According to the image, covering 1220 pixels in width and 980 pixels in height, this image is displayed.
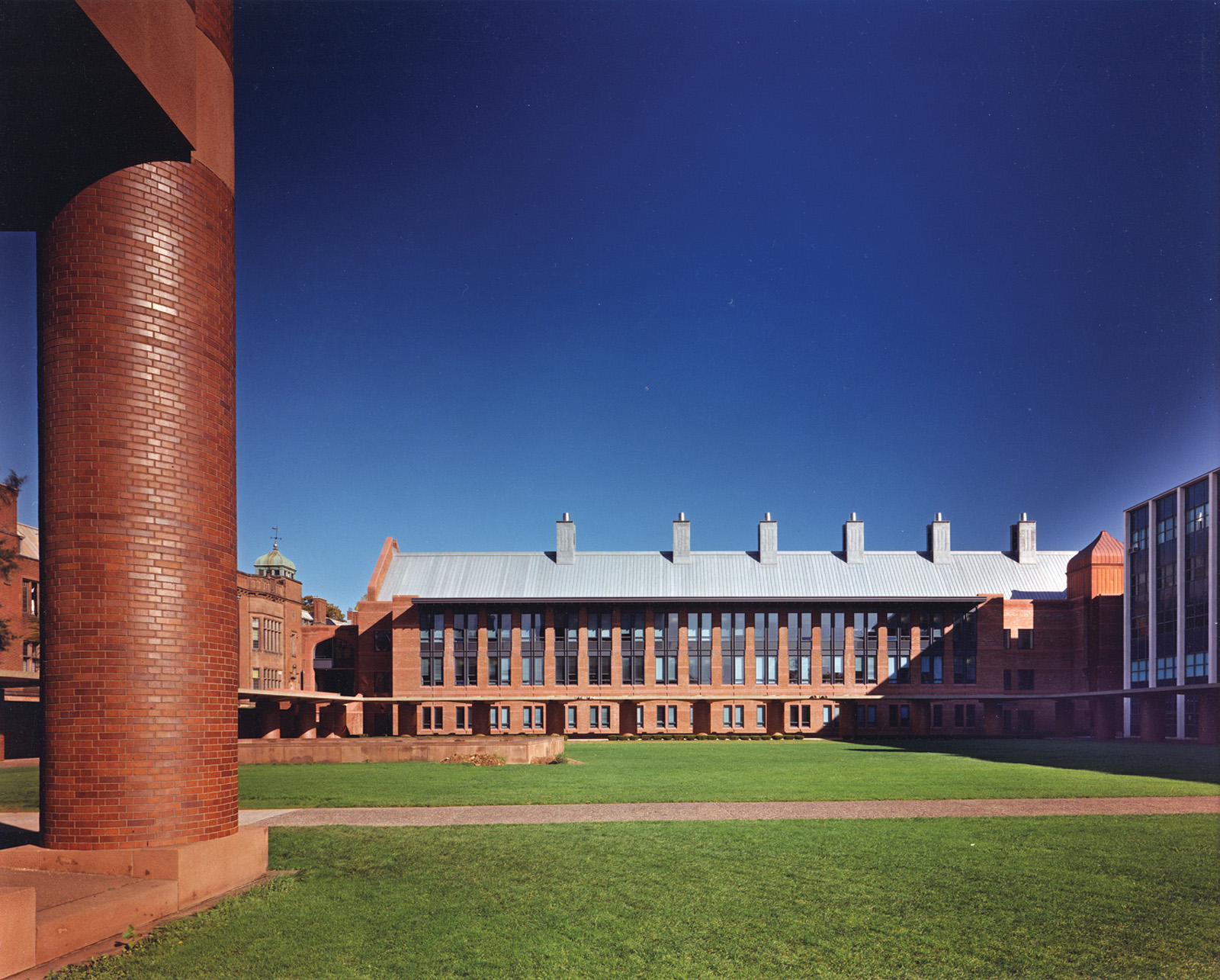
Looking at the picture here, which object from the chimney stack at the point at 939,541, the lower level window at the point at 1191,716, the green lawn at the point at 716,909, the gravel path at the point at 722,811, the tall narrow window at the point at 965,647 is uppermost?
the chimney stack at the point at 939,541

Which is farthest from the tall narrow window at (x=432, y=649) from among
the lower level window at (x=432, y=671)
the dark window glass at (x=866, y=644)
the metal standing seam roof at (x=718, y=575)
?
the dark window glass at (x=866, y=644)

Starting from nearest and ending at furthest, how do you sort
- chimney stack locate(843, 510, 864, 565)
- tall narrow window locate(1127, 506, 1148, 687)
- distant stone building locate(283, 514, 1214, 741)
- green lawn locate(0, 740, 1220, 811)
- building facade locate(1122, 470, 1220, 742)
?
green lawn locate(0, 740, 1220, 811), building facade locate(1122, 470, 1220, 742), tall narrow window locate(1127, 506, 1148, 687), distant stone building locate(283, 514, 1214, 741), chimney stack locate(843, 510, 864, 565)

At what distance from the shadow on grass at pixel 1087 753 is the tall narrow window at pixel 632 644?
624 inches

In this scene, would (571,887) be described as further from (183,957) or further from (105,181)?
(105,181)

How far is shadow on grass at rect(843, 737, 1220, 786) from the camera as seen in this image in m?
24.1

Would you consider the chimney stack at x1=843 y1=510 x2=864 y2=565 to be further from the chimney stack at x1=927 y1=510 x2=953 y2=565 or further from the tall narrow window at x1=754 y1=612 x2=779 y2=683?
the tall narrow window at x1=754 y1=612 x2=779 y2=683

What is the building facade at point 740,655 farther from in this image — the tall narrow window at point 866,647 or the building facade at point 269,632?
the building facade at point 269,632

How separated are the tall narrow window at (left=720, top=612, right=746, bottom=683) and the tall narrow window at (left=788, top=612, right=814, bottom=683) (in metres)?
2.96

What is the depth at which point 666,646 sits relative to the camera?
55.2m

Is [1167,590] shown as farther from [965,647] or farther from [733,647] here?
[733,647]

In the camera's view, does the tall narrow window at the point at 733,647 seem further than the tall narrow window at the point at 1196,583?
Yes

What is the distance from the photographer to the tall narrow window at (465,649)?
5497 cm

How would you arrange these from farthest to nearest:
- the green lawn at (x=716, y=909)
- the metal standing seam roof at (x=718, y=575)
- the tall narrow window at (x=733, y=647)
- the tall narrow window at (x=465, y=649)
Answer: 1. the metal standing seam roof at (x=718, y=575)
2. the tall narrow window at (x=465, y=649)
3. the tall narrow window at (x=733, y=647)
4. the green lawn at (x=716, y=909)

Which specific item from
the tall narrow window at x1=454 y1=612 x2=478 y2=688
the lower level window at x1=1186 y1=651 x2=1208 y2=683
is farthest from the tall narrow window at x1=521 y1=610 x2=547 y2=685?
the lower level window at x1=1186 y1=651 x2=1208 y2=683
